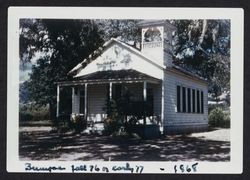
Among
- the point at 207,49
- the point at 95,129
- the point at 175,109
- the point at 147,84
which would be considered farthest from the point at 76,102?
the point at 207,49

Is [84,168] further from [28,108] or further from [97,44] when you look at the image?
[97,44]

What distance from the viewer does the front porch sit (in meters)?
8.92

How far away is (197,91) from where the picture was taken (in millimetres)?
9234

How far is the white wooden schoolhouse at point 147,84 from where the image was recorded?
8.90m

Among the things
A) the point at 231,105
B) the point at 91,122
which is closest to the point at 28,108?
the point at 91,122

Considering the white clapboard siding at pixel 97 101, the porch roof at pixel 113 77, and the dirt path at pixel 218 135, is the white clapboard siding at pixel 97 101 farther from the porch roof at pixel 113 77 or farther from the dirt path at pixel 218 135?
the dirt path at pixel 218 135

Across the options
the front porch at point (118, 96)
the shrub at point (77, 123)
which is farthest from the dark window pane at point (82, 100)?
the shrub at point (77, 123)

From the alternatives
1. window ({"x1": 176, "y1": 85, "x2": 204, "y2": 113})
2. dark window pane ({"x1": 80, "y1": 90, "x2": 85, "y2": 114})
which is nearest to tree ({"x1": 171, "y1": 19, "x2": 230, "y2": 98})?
window ({"x1": 176, "y1": 85, "x2": 204, "y2": 113})

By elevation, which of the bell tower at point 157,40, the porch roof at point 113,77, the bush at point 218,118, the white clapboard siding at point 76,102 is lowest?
the bush at point 218,118

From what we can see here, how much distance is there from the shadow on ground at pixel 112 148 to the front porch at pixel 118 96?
320 millimetres

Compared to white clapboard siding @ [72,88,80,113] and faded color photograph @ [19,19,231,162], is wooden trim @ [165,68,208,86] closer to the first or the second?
faded color photograph @ [19,19,231,162]

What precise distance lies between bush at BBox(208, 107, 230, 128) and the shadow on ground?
0.81 feet

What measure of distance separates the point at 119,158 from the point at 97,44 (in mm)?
1594

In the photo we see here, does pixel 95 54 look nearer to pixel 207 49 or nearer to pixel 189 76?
pixel 189 76
